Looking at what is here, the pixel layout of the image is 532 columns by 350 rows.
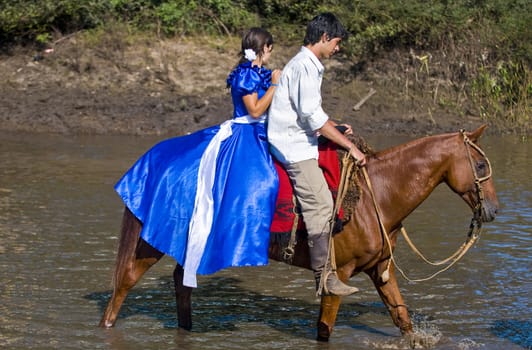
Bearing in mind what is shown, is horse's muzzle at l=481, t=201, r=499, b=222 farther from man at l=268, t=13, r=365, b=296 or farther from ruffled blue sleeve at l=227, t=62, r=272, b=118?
ruffled blue sleeve at l=227, t=62, r=272, b=118

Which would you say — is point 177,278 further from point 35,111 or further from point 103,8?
point 103,8

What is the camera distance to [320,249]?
6.66 m

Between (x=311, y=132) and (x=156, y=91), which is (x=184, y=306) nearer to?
(x=311, y=132)

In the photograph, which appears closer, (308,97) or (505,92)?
(308,97)

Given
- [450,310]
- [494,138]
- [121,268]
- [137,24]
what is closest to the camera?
[121,268]

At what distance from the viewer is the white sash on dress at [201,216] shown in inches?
266

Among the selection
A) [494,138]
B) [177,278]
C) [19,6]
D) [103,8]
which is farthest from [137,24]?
[177,278]

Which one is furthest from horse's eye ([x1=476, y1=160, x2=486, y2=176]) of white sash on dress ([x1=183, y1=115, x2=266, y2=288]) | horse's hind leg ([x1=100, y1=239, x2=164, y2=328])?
horse's hind leg ([x1=100, y1=239, x2=164, y2=328])

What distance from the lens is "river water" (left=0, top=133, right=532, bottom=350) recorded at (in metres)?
7.24

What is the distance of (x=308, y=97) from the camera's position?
6395mm

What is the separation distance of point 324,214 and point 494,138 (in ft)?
32.2

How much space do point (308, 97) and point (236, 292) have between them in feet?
8.82

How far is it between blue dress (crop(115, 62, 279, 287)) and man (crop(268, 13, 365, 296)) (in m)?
0.21

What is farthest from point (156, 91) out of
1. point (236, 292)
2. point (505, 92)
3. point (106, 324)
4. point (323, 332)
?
point (323, 332)
